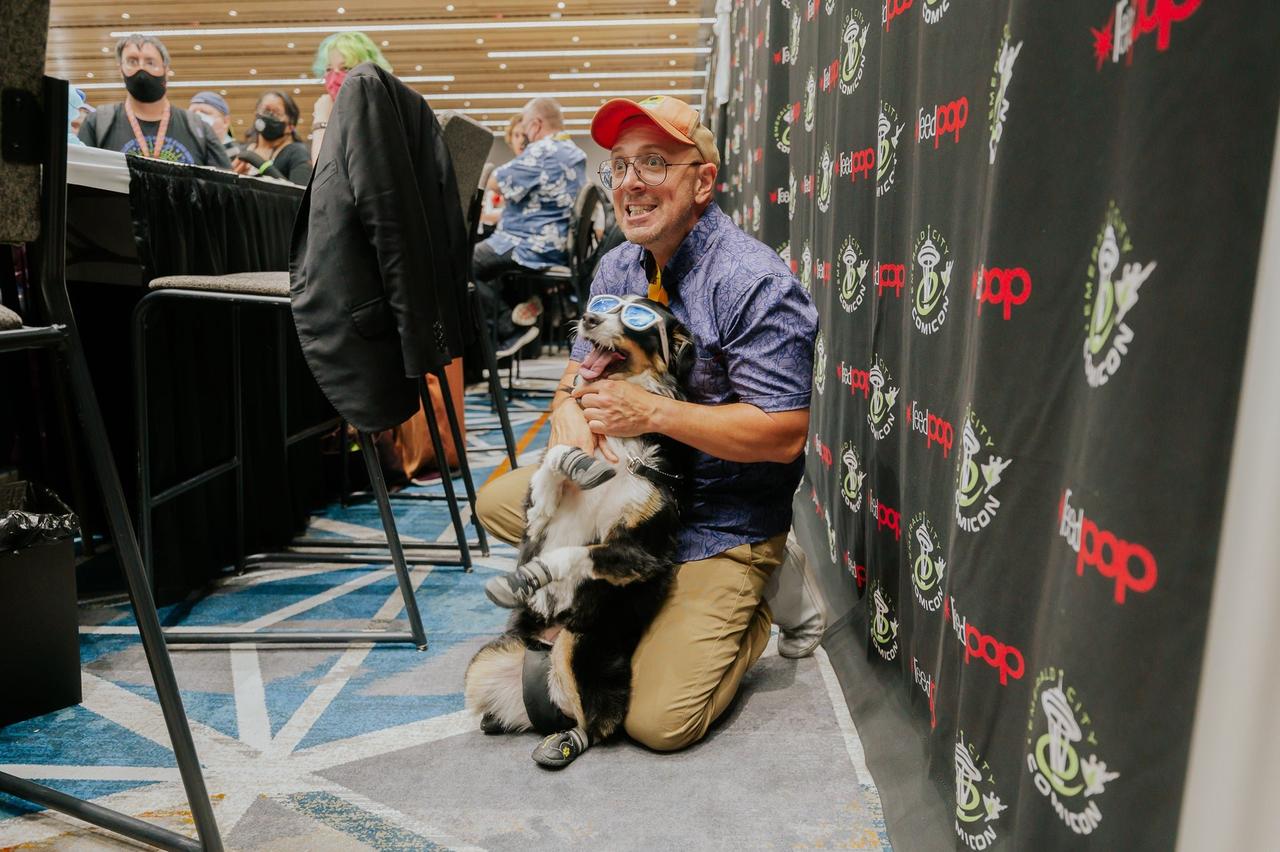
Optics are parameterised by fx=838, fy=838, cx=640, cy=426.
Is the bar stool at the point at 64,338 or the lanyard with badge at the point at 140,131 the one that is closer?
the bar stool at the point at 64,338

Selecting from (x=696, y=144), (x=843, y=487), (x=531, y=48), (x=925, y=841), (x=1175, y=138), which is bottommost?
(x=925, y=841)

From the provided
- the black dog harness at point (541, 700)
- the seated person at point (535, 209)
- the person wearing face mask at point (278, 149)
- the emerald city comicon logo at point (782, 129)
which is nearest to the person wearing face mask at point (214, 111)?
the person wearing face mask at point (278, 149)

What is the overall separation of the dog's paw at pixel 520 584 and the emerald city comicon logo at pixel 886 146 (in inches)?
37.6

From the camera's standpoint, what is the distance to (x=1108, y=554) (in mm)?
710

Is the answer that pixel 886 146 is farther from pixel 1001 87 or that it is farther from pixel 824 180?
pixel 1001 87

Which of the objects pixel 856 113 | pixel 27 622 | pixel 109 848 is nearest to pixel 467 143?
pixel 856 113

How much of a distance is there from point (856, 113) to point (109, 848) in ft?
6.02

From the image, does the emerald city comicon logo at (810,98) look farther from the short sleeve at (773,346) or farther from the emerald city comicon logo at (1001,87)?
the emerald city comicon logo at (1001,87)

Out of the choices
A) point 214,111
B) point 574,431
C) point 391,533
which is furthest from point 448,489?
point 214,111

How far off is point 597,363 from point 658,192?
359 mm

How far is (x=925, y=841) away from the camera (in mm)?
1150

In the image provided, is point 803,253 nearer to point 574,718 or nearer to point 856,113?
point 856,113

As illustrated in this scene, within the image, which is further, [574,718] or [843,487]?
[843,487]

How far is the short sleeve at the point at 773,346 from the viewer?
1.47 metres
